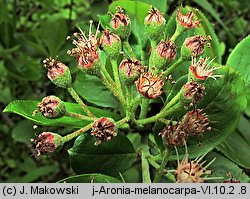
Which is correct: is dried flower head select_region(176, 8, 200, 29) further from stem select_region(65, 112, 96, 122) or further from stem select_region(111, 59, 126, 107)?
stem select_region(65, 112, 96, 122)

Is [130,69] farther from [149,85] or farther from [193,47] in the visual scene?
[193,47]

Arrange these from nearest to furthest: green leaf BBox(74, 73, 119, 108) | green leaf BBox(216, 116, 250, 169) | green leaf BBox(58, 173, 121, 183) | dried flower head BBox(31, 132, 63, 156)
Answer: green leaf BBox(58, 173, 121, 183), dried flower head BBox(31, 132, 63, 156), green leaf BBox(216, 116, 250, 169), green leaf BBox(74, 73, 119, 108)

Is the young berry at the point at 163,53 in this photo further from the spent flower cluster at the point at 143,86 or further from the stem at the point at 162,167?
the stem at the point at 162,167

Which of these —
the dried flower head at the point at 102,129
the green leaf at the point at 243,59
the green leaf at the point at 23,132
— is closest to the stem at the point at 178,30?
the green leaf at the point at 243,59

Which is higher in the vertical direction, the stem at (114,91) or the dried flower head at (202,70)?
the dried flower head at (202,70)

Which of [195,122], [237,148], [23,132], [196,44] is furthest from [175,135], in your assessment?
[23,132]

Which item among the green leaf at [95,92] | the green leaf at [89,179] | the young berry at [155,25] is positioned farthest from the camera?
the green leaf at [95,92]

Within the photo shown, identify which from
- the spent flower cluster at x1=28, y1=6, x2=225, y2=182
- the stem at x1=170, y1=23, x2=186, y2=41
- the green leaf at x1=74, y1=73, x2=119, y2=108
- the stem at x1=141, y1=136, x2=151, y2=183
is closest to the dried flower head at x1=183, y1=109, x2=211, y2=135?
the spent flower cluster at x1=28, y1=6, x2=225, y2=182
